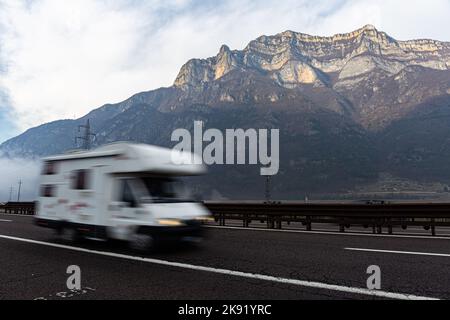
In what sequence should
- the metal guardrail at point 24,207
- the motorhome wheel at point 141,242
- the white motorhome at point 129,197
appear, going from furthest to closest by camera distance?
the metal guardrail at point 24,207
the white motorhome at point 129,197
the motorhome wheel at point 141,242

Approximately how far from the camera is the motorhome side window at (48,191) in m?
10.9

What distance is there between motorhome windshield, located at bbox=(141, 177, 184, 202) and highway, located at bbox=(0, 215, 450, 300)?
130 cm

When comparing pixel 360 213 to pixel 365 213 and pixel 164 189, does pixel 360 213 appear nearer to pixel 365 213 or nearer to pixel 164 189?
pixel 365 213

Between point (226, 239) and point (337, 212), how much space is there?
530 cm

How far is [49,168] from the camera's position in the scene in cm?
1128

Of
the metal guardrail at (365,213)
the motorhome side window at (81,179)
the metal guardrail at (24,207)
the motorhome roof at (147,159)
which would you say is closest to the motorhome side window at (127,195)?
the motorhome roof at (147,159)

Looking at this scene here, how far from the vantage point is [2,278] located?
6.20m

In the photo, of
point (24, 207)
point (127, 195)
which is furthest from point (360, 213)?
point (24, 207)

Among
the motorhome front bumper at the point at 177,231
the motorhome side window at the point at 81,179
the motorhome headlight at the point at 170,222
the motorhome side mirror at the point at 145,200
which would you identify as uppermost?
the motorhome side window at the point at 81,179

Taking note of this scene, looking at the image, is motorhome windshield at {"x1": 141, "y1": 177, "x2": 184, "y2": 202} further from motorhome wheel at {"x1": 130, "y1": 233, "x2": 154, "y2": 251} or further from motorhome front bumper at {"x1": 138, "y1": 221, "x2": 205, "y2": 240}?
motorhome wheel at {"x1": 130, "y1": 233, "x2": 154, "y2": 251}

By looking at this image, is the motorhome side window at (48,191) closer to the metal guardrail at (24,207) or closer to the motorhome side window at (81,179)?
the motorhome side window at (81,179)

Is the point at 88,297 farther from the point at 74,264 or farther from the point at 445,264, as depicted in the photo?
the point at 445,264

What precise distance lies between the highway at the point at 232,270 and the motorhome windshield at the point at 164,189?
1298 mm
